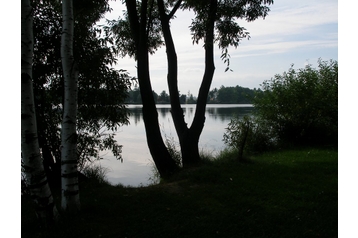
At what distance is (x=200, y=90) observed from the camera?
7652 millimetres

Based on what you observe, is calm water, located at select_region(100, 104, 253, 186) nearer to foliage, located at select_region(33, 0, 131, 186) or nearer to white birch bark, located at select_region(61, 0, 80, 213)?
foliage, located at select_region(33, 0, 131, 186)

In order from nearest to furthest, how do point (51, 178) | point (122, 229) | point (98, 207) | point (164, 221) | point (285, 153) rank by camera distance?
point (122, 229), point (164, 221), point (98, 207), point (51, 178), point (285, 153)

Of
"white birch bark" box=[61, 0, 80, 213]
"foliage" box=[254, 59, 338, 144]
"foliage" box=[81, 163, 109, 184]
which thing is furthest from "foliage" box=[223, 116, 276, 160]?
"white birch bark" box=[61, 0, 80, 213]

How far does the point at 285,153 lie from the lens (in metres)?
8.73

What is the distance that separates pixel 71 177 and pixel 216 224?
1.91 meters

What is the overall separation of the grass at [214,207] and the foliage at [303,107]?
391 cm

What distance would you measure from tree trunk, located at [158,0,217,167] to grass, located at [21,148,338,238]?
105cm

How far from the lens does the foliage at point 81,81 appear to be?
17.4 ft

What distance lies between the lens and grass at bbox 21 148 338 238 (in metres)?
3.71

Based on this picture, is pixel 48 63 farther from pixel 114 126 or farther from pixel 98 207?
pixel 98 207

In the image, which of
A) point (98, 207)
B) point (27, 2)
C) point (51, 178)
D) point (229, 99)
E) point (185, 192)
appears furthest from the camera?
point (229, 99)

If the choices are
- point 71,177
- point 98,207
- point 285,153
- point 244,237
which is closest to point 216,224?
point 244,237

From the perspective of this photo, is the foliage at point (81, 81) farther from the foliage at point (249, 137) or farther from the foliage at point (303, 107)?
the foliage at point (303, 107)

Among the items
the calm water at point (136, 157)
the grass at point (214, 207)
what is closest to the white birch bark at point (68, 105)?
the grass at point (214, 207)
